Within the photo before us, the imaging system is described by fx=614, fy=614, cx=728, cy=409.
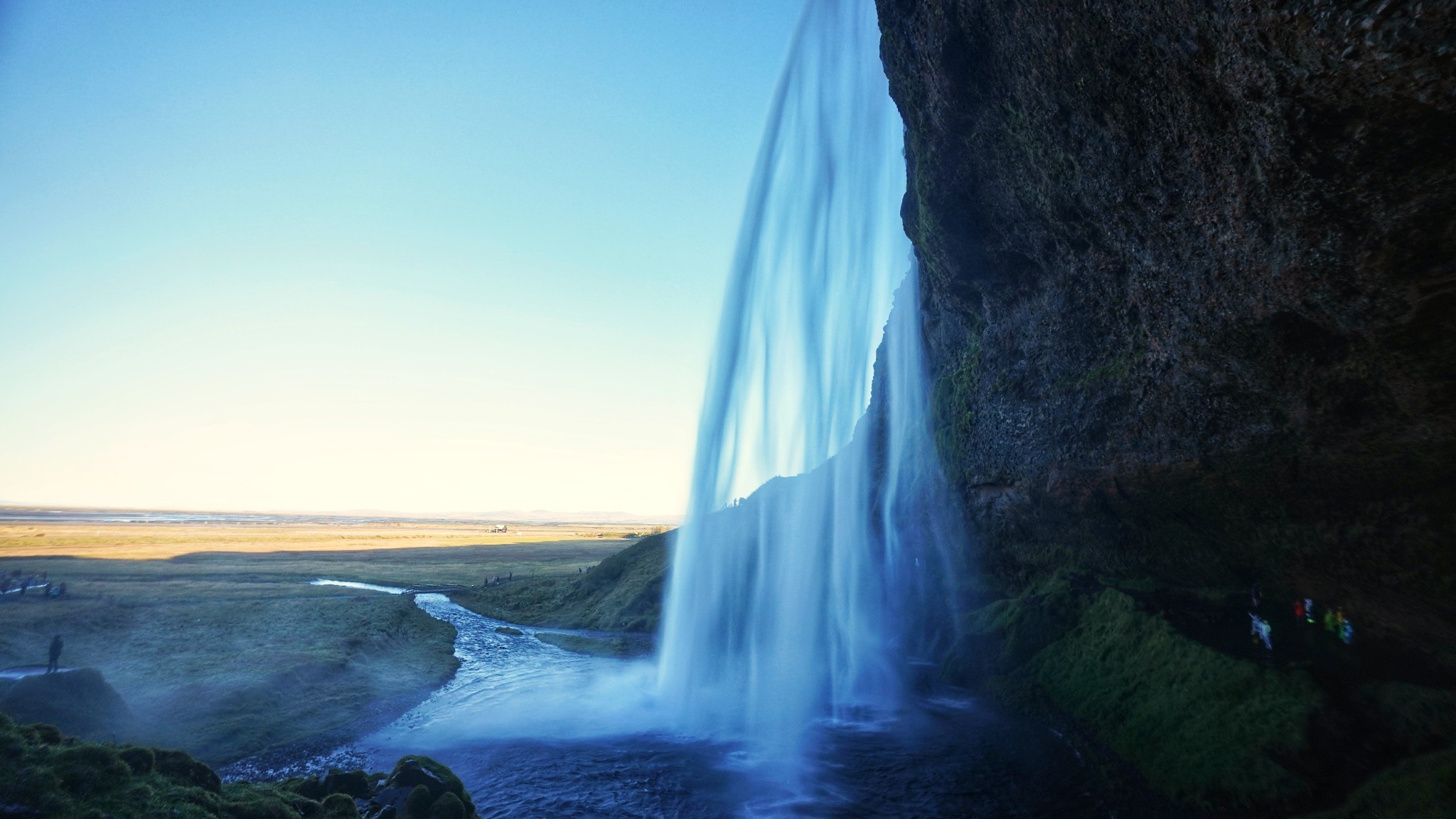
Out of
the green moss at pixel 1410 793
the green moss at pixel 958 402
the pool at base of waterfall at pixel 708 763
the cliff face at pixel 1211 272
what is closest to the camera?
the cliff face at pixel 1211 272

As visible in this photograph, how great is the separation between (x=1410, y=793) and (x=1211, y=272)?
1124 cm

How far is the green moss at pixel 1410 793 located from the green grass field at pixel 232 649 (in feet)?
A: 96.3

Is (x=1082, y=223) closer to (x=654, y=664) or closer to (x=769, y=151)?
(x=769, y=151)

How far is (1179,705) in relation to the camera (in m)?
18.7

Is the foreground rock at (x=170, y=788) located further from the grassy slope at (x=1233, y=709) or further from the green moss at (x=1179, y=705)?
the grassy slope at (x=1233, y=709)

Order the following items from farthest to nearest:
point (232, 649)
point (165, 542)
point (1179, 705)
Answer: point (165, 542) → point (232, 649) → point (1179, 705)

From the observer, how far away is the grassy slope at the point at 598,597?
48.0 m

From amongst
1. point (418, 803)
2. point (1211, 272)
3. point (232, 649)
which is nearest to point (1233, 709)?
point (1211, 272)

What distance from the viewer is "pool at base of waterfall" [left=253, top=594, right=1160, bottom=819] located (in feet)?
56.1

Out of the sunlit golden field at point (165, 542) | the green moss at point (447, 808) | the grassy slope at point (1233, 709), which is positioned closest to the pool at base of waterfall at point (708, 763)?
the grassy slope at point (1233, 709)

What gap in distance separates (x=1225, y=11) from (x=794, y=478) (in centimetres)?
4106

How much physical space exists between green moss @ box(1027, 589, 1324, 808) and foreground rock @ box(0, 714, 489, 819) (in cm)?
1894

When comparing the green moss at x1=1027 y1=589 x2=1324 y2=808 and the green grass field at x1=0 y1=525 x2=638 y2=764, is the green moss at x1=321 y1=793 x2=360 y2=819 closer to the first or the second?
the green grass field at x1=0 y1=525 x2=638 y2=764

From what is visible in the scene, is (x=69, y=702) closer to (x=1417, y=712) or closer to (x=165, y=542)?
(x=1417, y=712)
